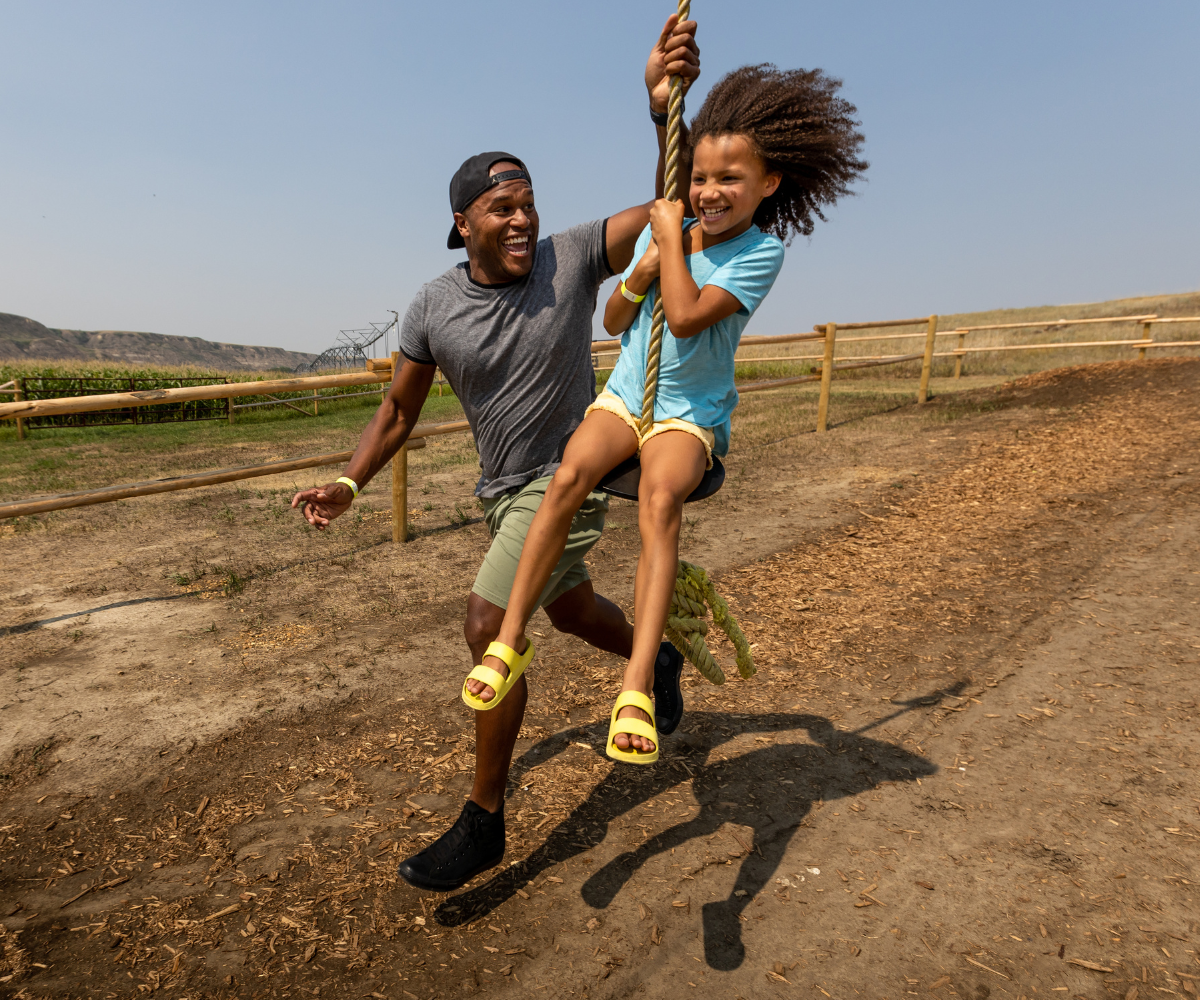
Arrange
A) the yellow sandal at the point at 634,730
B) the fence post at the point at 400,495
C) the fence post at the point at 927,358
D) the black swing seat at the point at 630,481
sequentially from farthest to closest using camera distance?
the fence post at the point at 927,358 < the fence post at the point at 400,495 < the black swing seat at the point at 630,481 < the yellow sandal at the point at 634,730

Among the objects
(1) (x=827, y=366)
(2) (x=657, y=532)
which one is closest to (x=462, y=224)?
(2) (x=657, y=532)

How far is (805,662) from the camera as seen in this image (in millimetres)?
4301

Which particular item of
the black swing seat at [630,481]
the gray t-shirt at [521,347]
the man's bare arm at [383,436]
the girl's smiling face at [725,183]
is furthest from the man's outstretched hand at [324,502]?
the girl's smiling face at [725,183]

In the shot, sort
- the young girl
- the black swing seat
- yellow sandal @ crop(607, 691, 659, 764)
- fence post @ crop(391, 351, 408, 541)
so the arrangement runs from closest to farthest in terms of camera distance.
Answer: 1. yellow sandal @ crop(607, 691, 659, 764)
2. the young girl
3. the black swing seat
4. fence post @ crop(391, 351, 408, 541)

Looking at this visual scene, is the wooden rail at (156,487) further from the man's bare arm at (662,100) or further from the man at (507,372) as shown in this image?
the man's bare arm at (662,100)

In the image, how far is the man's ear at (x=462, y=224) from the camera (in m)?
2.73

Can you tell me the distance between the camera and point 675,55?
2.35 metres

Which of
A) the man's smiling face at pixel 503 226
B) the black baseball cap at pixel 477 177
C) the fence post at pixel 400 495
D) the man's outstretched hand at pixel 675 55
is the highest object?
the man's outstretched hand at pixel 675 55

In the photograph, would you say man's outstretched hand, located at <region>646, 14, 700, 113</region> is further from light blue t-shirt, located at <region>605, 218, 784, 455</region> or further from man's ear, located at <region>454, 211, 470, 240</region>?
man's ear, located at <region>454, 211, 470, 240</region>

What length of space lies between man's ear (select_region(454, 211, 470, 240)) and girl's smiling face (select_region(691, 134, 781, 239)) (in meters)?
0.79

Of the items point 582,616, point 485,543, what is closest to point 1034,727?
point 582,616

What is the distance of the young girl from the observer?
2203 millimetres

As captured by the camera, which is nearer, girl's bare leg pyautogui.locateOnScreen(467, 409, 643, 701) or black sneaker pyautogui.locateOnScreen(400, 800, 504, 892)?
girl's bare leg pyautogui.locateOnScreen(467, 409, 643, 701)

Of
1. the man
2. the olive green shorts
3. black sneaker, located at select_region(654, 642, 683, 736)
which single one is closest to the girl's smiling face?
the man
